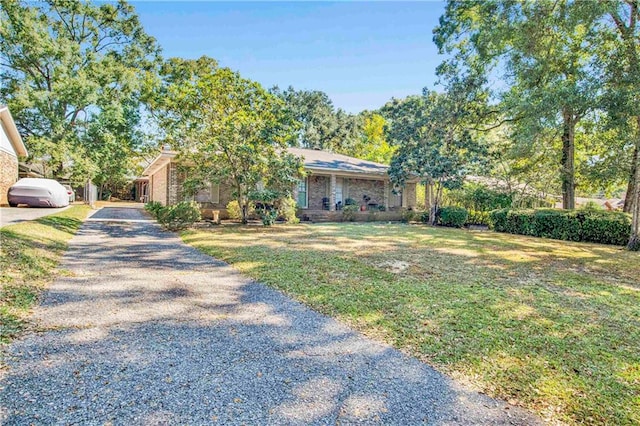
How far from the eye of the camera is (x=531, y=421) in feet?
7.86

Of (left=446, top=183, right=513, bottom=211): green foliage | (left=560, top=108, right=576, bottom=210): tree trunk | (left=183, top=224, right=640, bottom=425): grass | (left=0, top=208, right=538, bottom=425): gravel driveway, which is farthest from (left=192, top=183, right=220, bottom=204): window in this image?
(left=560, top=108, right=576, bottom=210): tree trunk

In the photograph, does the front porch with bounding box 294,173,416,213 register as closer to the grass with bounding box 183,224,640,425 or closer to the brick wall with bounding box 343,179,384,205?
the brick wall with bounding box 343,179,384,205

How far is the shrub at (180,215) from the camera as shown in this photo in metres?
12.3

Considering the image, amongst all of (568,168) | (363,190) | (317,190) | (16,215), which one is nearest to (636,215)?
(568,168)

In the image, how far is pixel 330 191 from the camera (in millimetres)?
19859

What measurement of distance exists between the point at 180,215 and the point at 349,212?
9.61m

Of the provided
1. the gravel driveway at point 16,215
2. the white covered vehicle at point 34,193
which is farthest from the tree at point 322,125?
the gravel driveway at point 16,215

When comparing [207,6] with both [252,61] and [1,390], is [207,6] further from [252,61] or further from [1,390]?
[1,390]

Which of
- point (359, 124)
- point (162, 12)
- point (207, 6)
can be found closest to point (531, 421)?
point (207, 6)

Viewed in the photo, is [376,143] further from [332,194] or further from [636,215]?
[636,215]

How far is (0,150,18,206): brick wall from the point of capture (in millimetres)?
16766

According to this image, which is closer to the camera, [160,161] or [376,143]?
[160,161]

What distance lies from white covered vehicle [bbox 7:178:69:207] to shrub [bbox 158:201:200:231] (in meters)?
8.49

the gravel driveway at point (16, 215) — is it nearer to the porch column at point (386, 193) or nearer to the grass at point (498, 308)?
the grass at point (498, 308)
